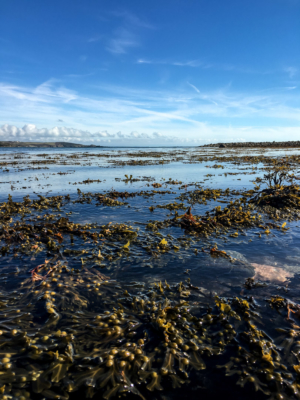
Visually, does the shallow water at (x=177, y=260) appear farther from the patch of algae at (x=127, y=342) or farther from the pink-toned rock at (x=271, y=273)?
the patch of algae at (x=127, y=342)

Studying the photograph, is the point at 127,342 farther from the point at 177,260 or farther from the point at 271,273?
the point at 271,273

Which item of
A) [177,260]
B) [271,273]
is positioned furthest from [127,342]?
[271,273]

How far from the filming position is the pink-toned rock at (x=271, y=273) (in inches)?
227

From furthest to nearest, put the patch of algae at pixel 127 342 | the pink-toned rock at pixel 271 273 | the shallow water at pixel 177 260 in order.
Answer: the pink-toned rock at pixel 271 273 → the shallow water at pixel 177 260 → the patch of algae at pixel 127 342

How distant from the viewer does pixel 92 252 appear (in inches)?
288

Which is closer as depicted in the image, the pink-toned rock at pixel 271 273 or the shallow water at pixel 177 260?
the shallow water at pixel 177 260

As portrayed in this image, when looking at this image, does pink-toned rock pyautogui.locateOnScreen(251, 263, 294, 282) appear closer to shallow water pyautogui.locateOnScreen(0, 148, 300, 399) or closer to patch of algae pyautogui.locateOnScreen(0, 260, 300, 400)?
shallow water pyautogui.locateOnScreen(0, 148, 300, 399)

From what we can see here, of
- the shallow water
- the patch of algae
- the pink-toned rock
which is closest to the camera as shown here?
the patch of algae

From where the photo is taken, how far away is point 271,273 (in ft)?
19.7

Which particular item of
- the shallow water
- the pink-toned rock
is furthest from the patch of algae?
the pink-toned rock

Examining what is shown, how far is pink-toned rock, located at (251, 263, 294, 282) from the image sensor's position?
18.9 feet

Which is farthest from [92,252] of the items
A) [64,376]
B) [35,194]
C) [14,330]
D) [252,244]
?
[35,194]

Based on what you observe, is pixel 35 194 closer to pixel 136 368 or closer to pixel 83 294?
pixel 83 294

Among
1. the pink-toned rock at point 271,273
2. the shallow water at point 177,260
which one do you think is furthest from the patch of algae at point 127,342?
the pink-toned rock at point 271,273
